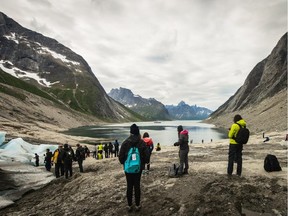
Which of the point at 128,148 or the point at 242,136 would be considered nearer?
the point at 128,148

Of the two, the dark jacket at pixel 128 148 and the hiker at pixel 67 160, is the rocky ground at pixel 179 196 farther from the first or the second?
the hiker at pixel 67 160

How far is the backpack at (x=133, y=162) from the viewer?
30.8ft

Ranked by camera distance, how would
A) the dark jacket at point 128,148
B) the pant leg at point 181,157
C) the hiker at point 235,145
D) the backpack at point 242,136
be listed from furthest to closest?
the pant leg at point 181,157 → the hiker at point 235,145 → the backpack at point 242,136 → the dark jacket at point 128,148

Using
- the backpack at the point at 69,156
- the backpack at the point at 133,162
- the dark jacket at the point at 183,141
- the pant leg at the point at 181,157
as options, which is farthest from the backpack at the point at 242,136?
the backpack at the point at 69,156

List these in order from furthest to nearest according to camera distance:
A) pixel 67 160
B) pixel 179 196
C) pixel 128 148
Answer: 1. pixel 67 160
2. pixel 179 196
3. pixel 128 148

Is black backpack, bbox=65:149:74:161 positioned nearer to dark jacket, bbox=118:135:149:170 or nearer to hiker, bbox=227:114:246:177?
dark jacket, bbox=118:135:149:170

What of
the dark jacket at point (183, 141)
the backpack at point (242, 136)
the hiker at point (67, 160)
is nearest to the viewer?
the backpack at point (242, 136)

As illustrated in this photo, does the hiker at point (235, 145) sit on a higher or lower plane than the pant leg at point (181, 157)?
higher

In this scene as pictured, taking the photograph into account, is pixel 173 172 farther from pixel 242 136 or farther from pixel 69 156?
pixel 69 156

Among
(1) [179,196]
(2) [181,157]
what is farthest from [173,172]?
(1) [179,196]

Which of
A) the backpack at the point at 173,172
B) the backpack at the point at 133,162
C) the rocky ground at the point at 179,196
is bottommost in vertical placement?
the rocky ground at the point at 179,196

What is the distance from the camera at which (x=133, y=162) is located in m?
9.40

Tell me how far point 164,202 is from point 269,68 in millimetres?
188662

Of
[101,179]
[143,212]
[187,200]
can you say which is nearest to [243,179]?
[187,200]
